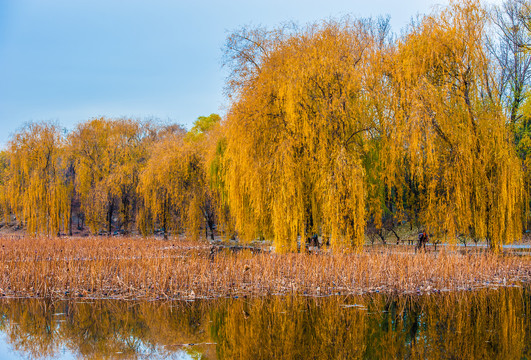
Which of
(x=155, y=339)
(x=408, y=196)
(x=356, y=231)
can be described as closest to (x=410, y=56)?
(x=408, y=196)

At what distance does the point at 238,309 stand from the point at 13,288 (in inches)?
218

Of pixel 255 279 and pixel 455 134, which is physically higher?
pixel 455 134

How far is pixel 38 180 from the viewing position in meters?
28.9

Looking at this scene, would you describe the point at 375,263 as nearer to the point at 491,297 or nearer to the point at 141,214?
the point at 491,297

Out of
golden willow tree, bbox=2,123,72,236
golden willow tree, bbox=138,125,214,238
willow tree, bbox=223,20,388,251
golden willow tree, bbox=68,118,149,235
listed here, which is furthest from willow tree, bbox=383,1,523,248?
golden willow tree, bbox=2,123,72,236

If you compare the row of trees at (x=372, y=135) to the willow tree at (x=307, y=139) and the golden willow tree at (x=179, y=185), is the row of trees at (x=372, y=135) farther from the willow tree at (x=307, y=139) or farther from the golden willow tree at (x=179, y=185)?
the golden willow tree at (x=179, y=185)

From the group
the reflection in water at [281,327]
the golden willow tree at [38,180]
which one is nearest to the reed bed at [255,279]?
the reflection in water at [281,327]

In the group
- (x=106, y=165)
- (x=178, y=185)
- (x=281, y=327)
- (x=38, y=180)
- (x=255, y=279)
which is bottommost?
(x=281, y=327)

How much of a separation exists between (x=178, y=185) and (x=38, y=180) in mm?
9318

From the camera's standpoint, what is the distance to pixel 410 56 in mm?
15422

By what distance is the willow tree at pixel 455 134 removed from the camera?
46.8ft

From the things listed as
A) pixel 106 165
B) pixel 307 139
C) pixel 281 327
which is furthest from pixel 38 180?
pixel 281 327

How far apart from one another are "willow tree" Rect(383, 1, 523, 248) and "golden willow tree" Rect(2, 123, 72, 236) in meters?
22.1

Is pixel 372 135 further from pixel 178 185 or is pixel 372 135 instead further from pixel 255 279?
pixel 178 185
